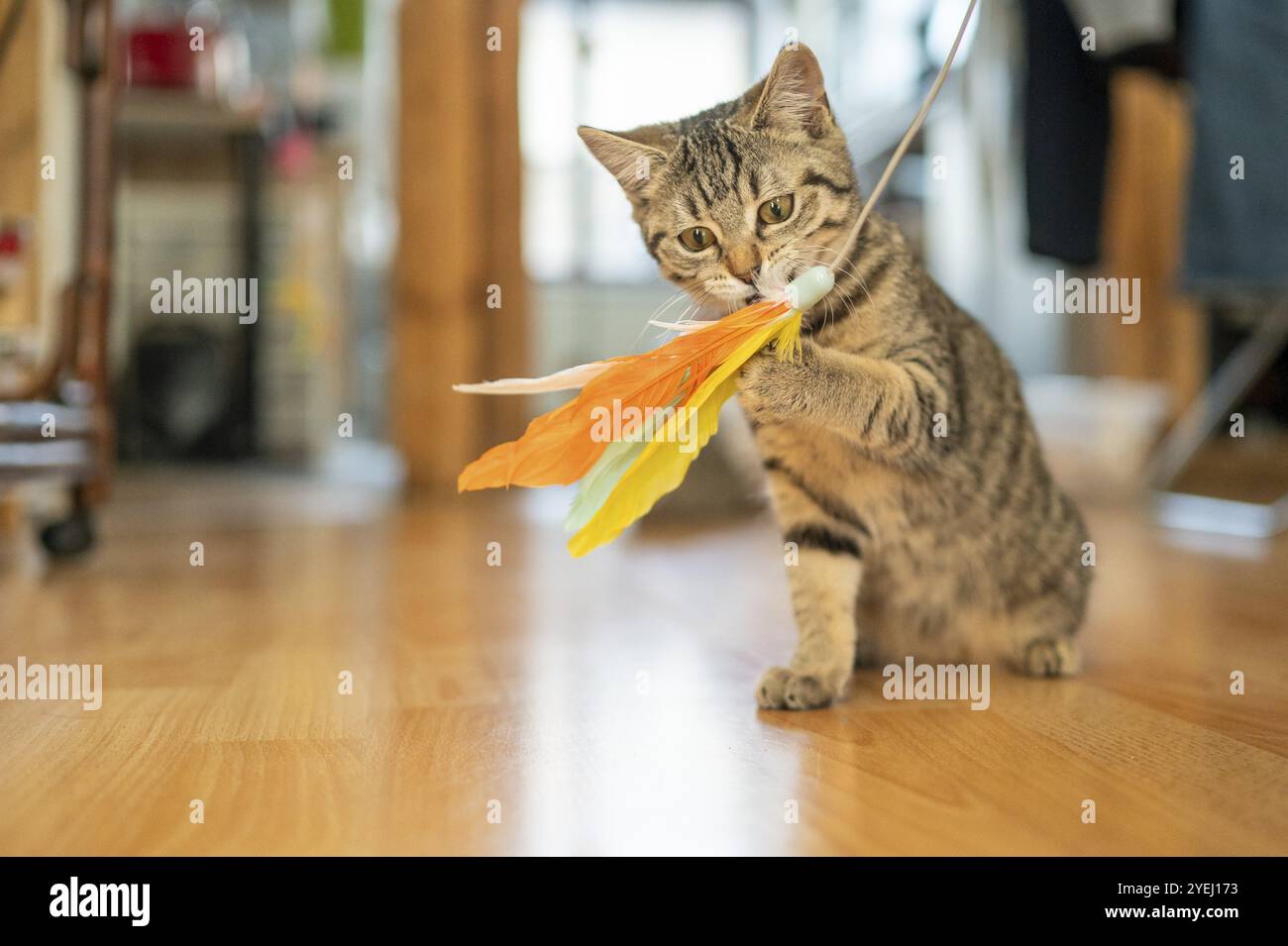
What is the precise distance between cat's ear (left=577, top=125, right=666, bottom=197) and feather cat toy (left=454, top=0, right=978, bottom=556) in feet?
0.87

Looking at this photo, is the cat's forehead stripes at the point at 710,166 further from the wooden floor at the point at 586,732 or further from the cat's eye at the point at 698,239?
the wooden floor at the point at 586,732

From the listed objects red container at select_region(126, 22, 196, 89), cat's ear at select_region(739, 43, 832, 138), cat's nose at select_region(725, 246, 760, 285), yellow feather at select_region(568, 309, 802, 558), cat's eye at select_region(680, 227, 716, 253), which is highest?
red container at select_region(126, 22, 196, 89)

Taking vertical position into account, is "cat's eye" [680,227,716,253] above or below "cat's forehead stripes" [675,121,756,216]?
below

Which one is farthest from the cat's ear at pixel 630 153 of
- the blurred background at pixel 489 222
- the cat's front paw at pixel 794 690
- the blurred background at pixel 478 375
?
the blurred background at pixel 489 222

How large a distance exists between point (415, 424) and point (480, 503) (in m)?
0.60

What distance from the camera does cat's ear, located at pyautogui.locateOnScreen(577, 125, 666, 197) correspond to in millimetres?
1147

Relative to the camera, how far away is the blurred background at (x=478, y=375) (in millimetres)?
921

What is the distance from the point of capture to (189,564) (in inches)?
83.0

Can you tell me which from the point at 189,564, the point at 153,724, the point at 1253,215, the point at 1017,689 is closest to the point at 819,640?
the point at 1017,689

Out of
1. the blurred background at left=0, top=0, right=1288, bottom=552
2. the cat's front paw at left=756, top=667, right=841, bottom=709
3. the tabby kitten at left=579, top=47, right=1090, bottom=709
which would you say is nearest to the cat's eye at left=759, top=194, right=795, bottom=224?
the tabby kitten at left=579, top=47, right=1090, bottom=709

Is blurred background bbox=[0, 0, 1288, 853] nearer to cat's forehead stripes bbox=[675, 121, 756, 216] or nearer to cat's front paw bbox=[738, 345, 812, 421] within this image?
cat's forehead stripes bbox=[675, 121, 756, 216]

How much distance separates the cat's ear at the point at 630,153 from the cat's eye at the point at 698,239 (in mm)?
100

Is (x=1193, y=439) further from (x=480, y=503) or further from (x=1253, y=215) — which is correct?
(x=480, y=503)

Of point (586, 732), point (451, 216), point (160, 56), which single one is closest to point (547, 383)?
point (586, 732)
